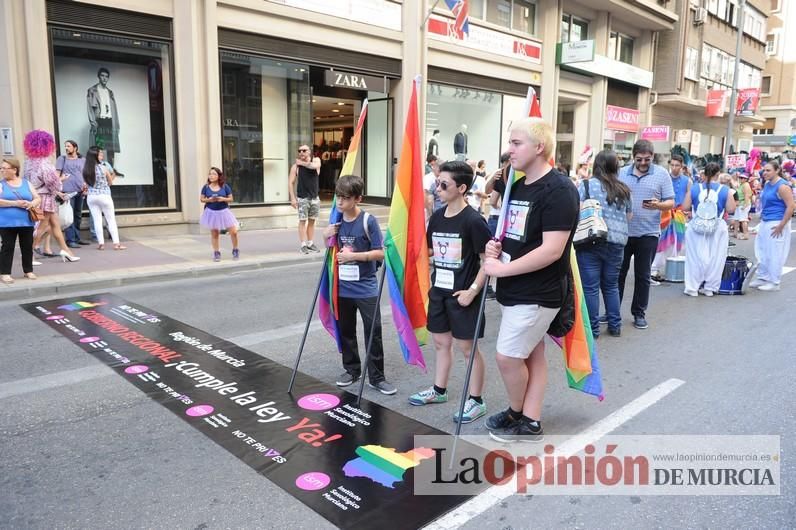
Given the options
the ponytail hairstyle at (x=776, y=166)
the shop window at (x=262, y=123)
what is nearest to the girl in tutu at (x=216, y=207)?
the shop window at (x=262, y=123)

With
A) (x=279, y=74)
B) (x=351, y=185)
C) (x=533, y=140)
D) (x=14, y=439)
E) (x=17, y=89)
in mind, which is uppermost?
(x=279, y=74)

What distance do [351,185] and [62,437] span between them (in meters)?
2.59

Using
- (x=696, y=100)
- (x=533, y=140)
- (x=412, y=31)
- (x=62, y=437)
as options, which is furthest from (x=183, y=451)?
(x=696, y=100)

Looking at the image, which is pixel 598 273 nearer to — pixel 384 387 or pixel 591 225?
pixel 591 225

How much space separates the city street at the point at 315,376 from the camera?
301 cm

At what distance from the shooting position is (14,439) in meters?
3.81

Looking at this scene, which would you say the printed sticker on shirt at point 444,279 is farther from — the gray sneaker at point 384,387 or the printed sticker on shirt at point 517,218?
the gray sneaker at point 384,387

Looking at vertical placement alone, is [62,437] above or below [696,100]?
below

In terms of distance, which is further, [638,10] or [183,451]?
[638,10]

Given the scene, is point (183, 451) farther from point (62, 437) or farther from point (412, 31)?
point (412, 31)

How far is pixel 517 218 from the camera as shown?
139 inches

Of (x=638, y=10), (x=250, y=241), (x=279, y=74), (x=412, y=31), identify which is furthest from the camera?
(x=638, y=10)

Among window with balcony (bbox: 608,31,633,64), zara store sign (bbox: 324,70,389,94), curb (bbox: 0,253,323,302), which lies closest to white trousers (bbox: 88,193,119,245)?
curb (bbox: 0,253,323,302)

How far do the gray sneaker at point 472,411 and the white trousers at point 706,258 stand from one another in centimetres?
558
